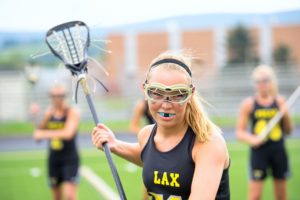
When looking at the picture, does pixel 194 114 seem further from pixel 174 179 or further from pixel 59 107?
pixel 59 107

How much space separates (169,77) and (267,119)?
470 centimetres

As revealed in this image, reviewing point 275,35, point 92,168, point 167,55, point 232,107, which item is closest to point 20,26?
A: point 167,55

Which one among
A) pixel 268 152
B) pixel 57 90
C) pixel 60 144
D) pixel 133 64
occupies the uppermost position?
pixel 57 90

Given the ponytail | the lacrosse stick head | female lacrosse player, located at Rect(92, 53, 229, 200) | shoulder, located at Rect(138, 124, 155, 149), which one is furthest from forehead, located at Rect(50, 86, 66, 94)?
the ponytail

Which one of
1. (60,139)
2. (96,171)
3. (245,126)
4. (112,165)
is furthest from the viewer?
(96,171)

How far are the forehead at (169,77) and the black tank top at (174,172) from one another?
0.36m

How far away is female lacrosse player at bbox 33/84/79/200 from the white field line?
1.44 m

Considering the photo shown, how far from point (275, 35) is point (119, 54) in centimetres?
1049

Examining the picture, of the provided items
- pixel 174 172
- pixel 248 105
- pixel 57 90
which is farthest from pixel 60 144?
pixel 174 172

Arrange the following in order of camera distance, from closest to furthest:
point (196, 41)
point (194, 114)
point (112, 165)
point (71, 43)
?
point (194, 114)
point (112, 165)
point (71, 43)
point (196, 41)

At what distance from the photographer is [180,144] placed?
3.60 m

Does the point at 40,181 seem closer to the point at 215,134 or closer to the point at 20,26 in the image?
the point at 20,26

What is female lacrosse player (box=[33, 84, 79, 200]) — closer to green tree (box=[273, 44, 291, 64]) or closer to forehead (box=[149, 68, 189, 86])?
forehead (box=[149, 68, 189, 86])

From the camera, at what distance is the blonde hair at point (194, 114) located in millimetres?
3545
